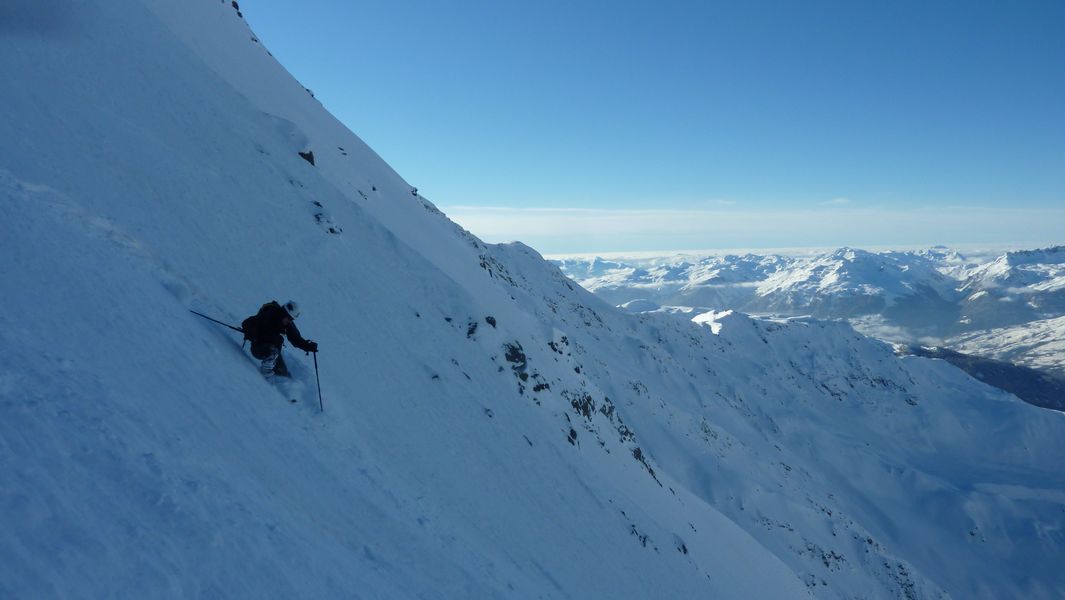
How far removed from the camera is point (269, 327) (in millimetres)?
12602

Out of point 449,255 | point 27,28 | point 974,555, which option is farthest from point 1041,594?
point 27,28

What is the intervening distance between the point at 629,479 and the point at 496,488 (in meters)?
15.0

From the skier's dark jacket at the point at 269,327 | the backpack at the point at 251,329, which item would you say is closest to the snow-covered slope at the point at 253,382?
the backpack at the point at 251,329

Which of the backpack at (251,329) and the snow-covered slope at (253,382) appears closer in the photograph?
the snow-covered slope at (253,382)

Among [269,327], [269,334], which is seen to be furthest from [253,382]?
[269,327]

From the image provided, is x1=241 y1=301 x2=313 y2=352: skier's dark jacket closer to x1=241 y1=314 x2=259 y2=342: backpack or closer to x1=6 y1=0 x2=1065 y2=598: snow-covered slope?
x1=241 y1=314 x2=259 y2=342: backpack

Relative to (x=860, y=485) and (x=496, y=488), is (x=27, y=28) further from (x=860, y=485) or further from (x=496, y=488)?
→ (x=860, y=485)

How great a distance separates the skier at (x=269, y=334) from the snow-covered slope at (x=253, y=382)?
53 centimetres

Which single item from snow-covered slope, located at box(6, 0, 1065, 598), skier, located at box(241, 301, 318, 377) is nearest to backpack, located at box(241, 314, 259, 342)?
skier, located at box(241, 301, 318, 377)

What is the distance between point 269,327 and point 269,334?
0.17 meters

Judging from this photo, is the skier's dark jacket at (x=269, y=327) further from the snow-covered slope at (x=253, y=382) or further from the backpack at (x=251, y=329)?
the snow-covered slope at (x=253, y=382)

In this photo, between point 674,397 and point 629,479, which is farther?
point 674,397

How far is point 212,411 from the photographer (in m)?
9.49

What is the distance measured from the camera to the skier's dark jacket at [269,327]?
12484 mm
